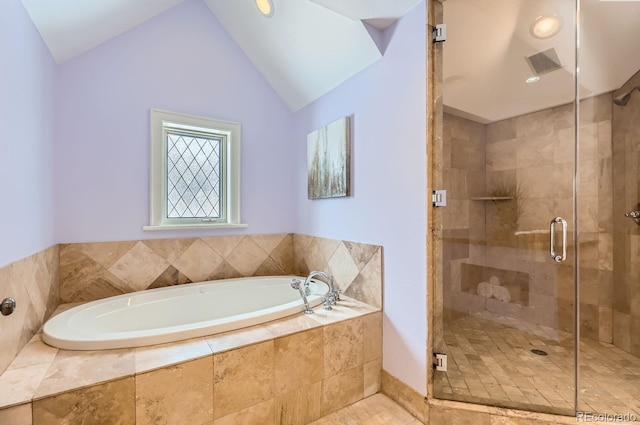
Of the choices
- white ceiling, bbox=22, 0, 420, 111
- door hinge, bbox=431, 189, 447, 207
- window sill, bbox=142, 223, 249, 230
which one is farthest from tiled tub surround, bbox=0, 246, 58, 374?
door hinge, bbox=431, 189, 447, 207

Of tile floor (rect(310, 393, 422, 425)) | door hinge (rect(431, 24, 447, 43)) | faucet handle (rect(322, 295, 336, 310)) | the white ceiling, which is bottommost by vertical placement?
tile floor (rect(310, 393, 422, 425))

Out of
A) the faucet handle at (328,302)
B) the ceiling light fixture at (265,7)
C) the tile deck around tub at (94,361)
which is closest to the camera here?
the tile deck around tub at (94,361)

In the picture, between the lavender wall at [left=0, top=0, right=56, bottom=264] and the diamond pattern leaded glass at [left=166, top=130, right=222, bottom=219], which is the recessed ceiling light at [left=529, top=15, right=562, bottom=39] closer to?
the diamond pattern leaded glass at [left=166, top=130, right=222, bottom=219]

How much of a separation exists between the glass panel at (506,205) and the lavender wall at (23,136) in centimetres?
208

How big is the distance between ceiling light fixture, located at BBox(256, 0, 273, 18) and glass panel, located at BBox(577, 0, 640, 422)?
82.7 inches

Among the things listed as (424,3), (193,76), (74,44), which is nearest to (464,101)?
(424,3)

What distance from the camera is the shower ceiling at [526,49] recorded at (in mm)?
1831

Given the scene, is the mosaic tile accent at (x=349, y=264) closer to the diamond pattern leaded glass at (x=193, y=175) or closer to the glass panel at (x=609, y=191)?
the diamond pattern leaded glass at (x=193, y=175)

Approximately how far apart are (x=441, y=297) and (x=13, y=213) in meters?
2.22

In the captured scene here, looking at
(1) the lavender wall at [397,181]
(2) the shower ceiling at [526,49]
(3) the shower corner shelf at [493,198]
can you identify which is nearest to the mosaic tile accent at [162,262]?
(1) the lavender wall at [397,181]

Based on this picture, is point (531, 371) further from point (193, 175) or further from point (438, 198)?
point (193, 175)

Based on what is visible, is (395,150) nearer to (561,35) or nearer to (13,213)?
(561,35)

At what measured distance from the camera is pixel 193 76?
250 cm

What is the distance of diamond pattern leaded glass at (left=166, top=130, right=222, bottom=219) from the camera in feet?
8.18
